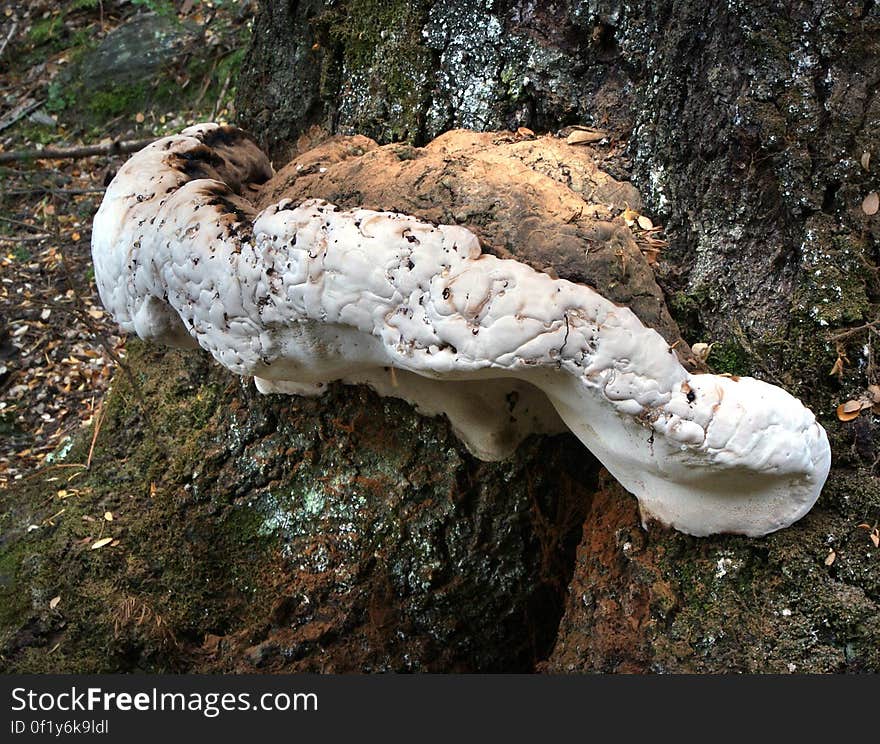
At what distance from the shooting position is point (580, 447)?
2545 millimetres

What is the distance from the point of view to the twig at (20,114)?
280 inches

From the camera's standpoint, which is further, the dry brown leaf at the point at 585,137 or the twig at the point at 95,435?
the twig at the point at 95,435

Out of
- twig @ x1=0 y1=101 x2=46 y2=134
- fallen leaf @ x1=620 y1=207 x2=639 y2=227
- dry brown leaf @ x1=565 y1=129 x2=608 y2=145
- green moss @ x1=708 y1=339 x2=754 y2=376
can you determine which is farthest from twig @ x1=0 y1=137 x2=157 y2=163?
green moss @ x1=708 y1=339 x2=754 y2=376

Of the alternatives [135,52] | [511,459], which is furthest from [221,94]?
[511,459]

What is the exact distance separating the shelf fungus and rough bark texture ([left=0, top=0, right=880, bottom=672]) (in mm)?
156

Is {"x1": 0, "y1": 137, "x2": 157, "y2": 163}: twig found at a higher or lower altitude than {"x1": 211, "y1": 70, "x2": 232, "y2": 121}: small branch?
lower

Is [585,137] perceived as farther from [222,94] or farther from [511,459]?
[222,94]

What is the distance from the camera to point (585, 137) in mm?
2383

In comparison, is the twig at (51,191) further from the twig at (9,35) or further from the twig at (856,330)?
the twig at (856,330)

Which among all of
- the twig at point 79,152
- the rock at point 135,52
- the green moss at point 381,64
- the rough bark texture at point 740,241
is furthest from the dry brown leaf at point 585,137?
the rock at point 135,52

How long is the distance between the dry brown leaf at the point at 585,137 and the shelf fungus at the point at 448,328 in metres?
0.66

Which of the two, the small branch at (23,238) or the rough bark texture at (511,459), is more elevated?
the rough bark texture at (511,459)

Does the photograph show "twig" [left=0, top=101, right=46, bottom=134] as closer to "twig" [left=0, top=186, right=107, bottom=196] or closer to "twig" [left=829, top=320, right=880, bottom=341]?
"twig" [left=0, top=186, right=107, bottom=196]

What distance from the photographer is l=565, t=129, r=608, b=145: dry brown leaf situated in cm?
238
